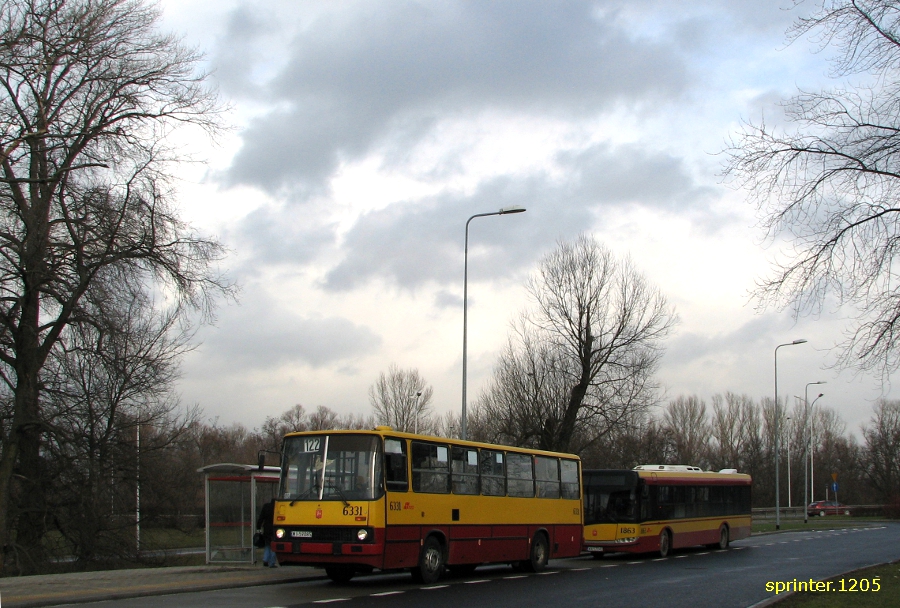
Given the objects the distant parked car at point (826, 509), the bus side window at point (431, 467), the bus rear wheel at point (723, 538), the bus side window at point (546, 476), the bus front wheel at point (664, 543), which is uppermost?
the bus side window at point (431, 467)

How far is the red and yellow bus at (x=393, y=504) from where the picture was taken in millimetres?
15930

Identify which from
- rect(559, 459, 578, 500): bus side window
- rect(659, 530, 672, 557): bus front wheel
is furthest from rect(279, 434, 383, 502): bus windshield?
rect(659, 530, 672, 557): bus front wheel

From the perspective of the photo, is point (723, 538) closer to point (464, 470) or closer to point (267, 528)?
point (464, 470)

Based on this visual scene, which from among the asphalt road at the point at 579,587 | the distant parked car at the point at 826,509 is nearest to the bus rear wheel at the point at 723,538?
the asphalt road at the point at 579,587

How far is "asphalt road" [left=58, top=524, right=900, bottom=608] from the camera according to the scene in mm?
14391

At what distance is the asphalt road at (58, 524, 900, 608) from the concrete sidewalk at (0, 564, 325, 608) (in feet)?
1.84

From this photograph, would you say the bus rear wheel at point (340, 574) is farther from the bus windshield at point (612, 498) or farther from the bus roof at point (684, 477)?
the bus roof at point (684, 477)

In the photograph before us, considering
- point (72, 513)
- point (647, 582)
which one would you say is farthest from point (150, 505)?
point (647, 582)

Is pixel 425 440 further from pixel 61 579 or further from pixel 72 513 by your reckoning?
pixel 72 513

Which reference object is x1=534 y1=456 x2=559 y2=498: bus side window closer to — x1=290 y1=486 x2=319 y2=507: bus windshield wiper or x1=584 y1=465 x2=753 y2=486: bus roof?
x1=584 y1=465 x2=753 y2=486: bus roof

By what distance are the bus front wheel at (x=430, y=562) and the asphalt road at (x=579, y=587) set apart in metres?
0.25

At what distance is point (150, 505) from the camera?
29453mm

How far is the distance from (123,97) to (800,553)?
2486 centimetres

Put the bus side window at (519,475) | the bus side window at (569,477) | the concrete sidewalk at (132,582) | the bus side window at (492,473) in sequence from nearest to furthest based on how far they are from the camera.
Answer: the concrete sidewalk at (132,582) < the bus side window at (492,473) < the bus side window at (519,475) < the bus side window at (569,477)
